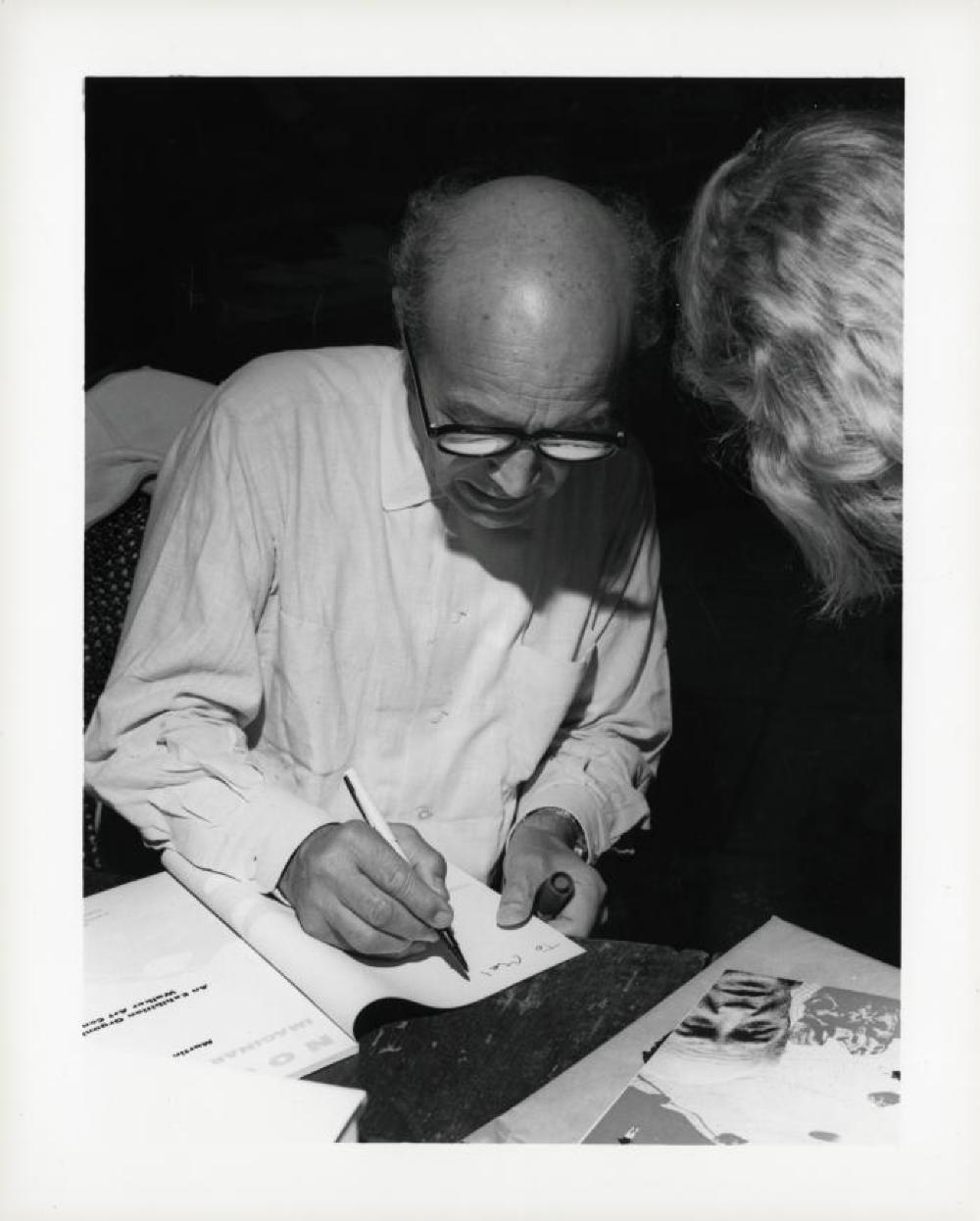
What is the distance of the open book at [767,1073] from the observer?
4.50 ft

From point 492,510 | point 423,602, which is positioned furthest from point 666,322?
point 423,602

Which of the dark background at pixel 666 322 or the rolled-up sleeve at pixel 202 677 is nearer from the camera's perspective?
the dark background at pixel 666 322

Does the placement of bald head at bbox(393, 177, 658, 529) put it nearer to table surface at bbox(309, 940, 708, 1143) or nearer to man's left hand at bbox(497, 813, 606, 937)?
man's left hand at bbox(497, 813, 606, 937)

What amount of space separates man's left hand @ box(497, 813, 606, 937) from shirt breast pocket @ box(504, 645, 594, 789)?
0.38ft

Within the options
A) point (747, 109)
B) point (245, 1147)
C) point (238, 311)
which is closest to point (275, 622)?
point (238, 311)

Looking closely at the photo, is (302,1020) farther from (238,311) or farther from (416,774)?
(238,311)

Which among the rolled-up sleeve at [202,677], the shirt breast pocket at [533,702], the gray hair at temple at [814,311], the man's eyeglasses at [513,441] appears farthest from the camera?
the shirt breast pocket at [533,702]

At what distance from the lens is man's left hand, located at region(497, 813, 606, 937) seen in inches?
74.7

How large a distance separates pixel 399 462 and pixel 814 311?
75 centimetres

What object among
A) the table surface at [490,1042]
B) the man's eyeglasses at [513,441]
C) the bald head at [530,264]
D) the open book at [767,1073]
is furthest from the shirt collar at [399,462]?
the open book at [767,1073]

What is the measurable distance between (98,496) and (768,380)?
1.04 m

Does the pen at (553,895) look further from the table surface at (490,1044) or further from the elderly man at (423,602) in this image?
the table surface at (490,1044)

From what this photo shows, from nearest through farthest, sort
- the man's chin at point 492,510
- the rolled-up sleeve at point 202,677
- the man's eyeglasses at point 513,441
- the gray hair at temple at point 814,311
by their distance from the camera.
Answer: the gray hair at temple at point 814,311 < the rolled-up sleeve at point 202,677 < the man's eyeglasses at point 513,441 < the man's chin at point 492,510

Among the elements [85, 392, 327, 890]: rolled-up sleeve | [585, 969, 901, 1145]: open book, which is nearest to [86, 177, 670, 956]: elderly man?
[85, 392, 327, 890]: rolled-up sleeve
